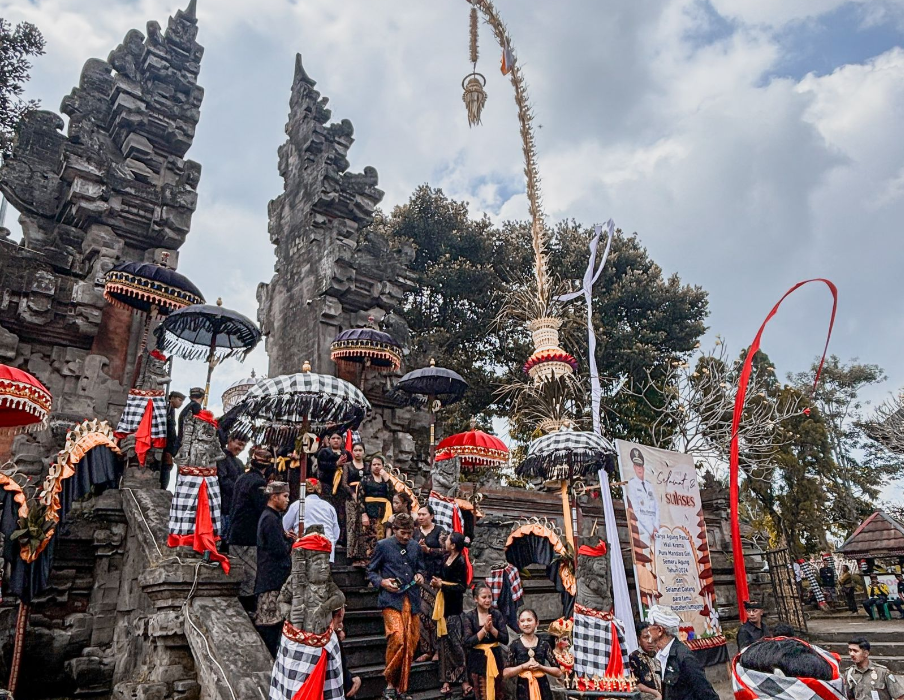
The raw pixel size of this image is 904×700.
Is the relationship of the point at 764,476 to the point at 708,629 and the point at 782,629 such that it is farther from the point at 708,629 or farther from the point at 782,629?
the point at 782,629

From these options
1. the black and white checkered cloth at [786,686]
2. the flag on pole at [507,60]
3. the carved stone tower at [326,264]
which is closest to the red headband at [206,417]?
the black and white checkered cloth at [786,686]

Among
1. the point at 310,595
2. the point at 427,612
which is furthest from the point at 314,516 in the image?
the point at 310,595

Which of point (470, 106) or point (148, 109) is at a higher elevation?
point (470, 106)

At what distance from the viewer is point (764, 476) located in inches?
966

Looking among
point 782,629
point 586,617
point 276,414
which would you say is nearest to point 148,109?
point 276,414

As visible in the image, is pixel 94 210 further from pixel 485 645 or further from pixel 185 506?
pixel 485 645

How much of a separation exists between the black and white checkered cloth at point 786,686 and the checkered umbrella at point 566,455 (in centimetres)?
583

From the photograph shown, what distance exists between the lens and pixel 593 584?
20.6ft

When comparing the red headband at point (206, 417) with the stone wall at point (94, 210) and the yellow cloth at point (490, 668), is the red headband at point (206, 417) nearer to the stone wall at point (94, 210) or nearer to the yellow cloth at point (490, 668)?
the stone wall at point (94, 210)

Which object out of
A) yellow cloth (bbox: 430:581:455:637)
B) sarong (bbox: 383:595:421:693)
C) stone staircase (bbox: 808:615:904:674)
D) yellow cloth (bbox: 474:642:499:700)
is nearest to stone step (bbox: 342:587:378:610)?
yellow cloth (bbox: 430:581:455:637)

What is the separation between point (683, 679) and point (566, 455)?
5389 mm

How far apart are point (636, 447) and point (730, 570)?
19.9ft

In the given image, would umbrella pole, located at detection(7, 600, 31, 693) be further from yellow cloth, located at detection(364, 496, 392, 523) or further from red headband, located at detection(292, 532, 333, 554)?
yellow cloth, located at detection(364, 496, 392, 523)

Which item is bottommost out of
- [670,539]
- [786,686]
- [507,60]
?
[786,686]
